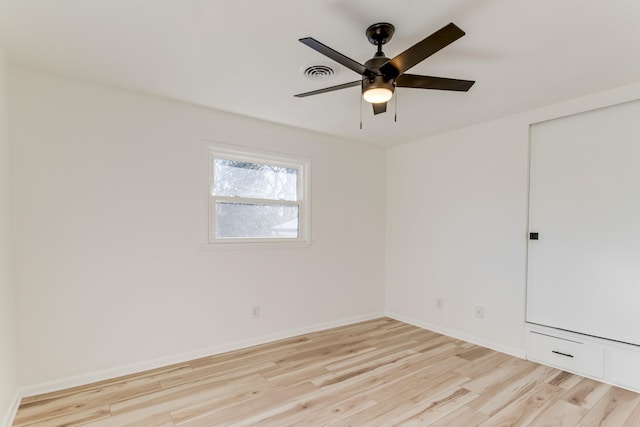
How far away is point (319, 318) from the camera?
372cm

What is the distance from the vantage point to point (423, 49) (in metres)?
1.55

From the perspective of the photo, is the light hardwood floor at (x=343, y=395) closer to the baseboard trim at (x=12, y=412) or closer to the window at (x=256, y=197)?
the baseboard trim at (x=12, y=412)

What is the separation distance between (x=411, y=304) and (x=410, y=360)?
1.20 meters

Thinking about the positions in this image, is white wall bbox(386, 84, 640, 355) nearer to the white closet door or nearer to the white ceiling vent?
the white closet door

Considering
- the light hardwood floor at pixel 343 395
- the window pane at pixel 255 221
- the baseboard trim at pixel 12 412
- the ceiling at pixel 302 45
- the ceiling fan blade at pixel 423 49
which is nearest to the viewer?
the ceiling fan blade at pixel 423 49

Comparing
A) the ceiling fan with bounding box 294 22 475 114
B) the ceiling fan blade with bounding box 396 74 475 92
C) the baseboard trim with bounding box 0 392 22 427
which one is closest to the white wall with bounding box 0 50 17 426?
the baseboard trim with bounding box 0 392 22 427

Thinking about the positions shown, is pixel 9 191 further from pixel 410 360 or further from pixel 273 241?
pixel 410 360

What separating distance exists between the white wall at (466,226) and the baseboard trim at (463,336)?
0.01 meters

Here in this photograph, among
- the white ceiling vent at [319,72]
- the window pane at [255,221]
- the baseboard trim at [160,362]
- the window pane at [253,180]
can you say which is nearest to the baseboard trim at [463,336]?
the baseboard trim at [160,362]

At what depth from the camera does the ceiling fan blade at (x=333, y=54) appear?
1494 millimetres

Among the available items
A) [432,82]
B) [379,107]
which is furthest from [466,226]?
[432,82]

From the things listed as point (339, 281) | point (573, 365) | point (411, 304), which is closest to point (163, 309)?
point (339, 281)

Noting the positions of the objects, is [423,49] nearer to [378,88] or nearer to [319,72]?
[378,88]

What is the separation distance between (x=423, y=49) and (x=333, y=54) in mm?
436
